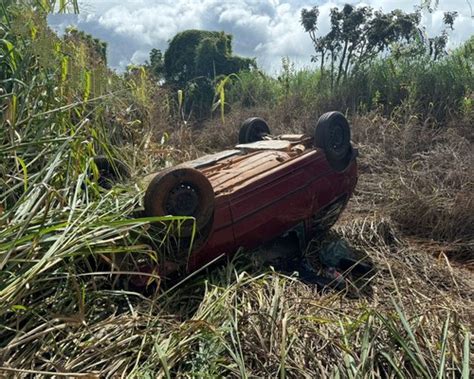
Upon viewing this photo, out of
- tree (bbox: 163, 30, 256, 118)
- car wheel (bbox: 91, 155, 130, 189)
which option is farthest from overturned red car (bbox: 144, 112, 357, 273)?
tree (bbox: 163, 30, 256, 118)

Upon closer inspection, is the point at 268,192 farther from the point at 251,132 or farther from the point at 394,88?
the point at 394,88

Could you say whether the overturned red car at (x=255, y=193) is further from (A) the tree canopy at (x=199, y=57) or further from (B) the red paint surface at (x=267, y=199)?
(A) the tree canopy at (x=199, y=57)

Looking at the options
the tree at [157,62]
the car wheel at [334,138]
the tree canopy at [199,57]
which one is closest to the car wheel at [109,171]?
the car wheel at [334,138]

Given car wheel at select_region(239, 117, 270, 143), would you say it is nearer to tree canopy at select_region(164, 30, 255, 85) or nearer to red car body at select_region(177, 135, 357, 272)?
red car body at select_region(177, 135, 357, 272)

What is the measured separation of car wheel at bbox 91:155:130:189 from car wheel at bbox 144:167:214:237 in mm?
774

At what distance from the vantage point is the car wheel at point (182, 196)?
269 centimetres

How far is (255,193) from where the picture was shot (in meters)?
3.38

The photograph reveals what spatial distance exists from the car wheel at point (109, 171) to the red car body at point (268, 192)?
17.9 inches

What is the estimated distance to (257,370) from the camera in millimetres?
2051

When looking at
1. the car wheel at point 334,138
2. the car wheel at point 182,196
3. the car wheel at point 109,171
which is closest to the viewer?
the car wheel at point 182,196

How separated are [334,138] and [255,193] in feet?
3.27

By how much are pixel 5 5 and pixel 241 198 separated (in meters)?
1.79

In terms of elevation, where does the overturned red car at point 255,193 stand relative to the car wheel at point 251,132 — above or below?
below

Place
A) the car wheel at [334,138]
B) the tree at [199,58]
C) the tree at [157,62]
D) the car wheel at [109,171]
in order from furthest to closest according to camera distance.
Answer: the tree at [157,62]
the tree at [199,58]
the car wheel at [334,138]
the car wheel at [109,171]
